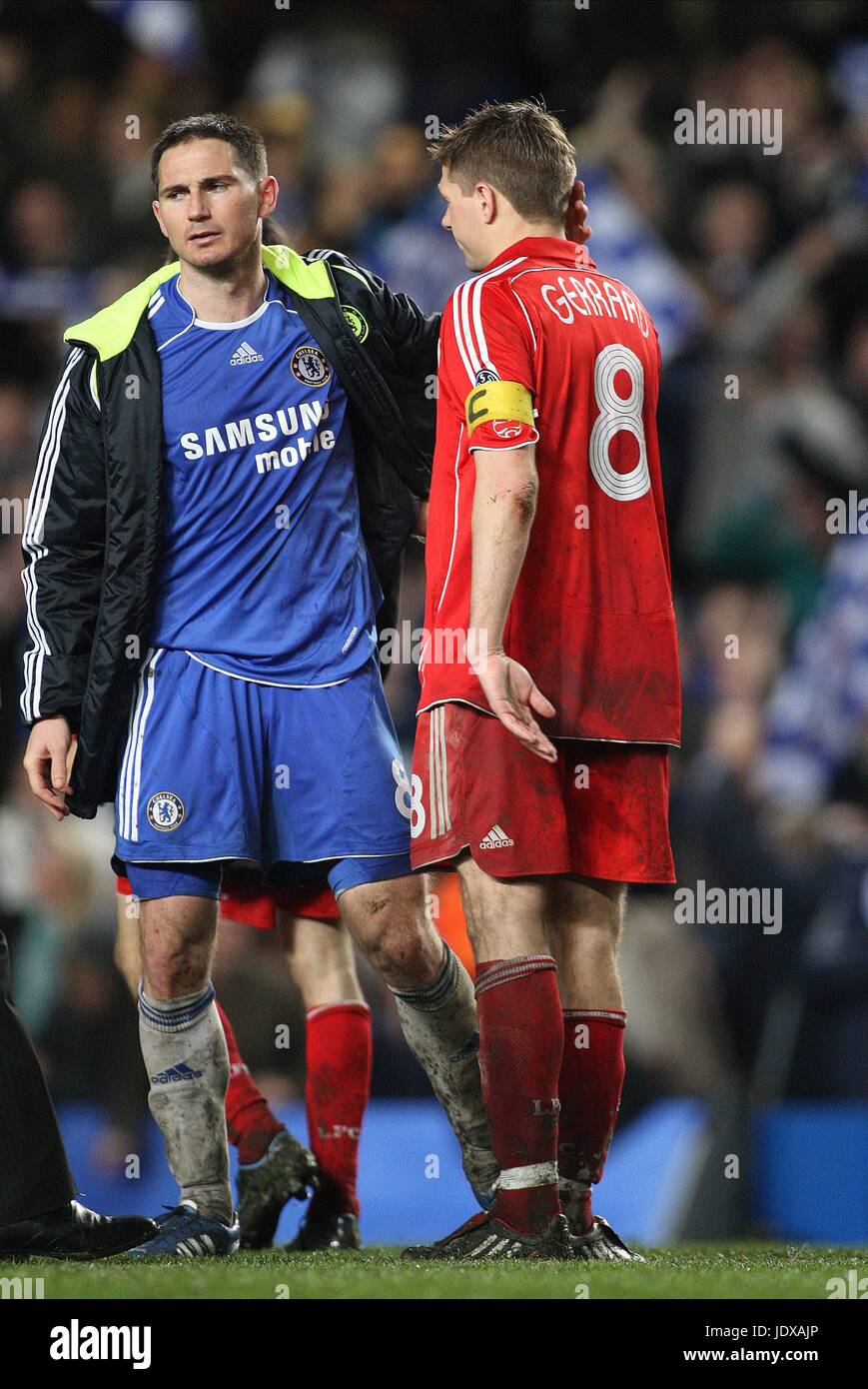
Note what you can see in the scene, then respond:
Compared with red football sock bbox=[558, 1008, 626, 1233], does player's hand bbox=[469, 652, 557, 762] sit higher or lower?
higher

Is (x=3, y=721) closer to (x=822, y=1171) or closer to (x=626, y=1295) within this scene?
(x=822, y=1171)

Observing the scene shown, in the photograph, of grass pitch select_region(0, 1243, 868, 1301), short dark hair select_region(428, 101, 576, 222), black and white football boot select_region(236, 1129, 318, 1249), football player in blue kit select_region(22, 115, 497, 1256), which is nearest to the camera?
grass pitch select_region(0, 1243, 868, 1301)

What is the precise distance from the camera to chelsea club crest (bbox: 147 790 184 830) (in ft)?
10.9

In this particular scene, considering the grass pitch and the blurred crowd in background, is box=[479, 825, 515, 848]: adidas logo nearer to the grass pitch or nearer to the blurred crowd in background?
the grass pitch

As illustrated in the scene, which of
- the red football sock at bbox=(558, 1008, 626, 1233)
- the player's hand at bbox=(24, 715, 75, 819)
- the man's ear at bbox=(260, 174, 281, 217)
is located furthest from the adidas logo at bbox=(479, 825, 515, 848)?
the man's ear at bbox=(260, 174, 281, 217)

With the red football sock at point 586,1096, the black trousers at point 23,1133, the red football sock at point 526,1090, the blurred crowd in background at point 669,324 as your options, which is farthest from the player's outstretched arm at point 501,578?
the blurred crowd in background at point 669,324

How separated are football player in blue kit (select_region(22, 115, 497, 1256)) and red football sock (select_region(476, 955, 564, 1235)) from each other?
19.0 inches

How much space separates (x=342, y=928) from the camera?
13.1 ft

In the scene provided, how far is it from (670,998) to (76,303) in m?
3.88

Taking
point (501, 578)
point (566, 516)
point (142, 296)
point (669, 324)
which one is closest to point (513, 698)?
point (501, 578)

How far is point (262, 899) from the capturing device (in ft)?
13.3

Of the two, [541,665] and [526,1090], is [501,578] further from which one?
[526,1090]

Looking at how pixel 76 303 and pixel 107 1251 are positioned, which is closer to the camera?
pixel 107 1251
